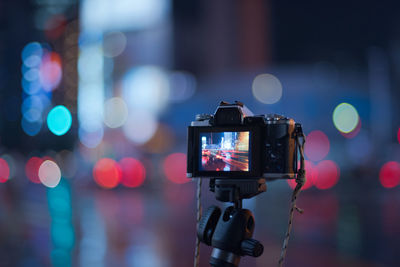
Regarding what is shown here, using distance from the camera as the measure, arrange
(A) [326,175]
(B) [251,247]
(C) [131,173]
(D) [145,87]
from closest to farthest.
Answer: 1. (B) [251,247]
2. (A) [326,175]
3. (C) [131,173]
4. (D) [145,87]

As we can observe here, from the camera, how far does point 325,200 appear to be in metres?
14.3

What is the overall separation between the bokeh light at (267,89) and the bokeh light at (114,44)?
2863cm

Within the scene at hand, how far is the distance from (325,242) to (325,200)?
6914 millimetres

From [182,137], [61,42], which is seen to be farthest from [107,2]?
[182,137]

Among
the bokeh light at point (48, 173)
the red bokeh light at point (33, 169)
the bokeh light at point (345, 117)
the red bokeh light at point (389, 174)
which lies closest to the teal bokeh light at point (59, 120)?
the red bokeh light at point (33, 169)

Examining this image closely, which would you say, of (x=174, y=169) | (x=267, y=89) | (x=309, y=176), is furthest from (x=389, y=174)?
(x=267, y=89)

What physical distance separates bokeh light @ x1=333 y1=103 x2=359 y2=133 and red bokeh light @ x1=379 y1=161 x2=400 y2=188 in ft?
23.6

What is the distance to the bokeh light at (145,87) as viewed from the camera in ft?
172

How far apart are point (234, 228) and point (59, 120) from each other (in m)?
47.8

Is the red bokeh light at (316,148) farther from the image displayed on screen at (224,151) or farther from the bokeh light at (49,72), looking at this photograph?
the bokeh light at (49,72)

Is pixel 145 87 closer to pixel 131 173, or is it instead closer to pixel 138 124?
pixel 138 124

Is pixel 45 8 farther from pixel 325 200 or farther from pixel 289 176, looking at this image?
pixel 289 176

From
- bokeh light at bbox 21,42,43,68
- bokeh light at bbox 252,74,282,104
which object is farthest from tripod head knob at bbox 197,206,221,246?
bokeh light at bbox 21,42,43,68

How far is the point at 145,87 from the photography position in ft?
177
